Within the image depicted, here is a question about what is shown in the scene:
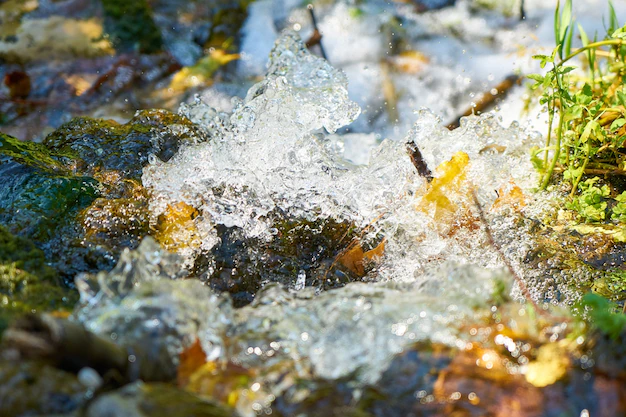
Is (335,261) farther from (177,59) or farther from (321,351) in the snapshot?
(177,59)

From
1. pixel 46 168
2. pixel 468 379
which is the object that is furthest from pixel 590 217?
pixel 46 168

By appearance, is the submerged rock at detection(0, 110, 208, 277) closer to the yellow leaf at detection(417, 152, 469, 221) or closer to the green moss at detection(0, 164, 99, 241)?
the green moss at detection(0, 164, 99, 241)

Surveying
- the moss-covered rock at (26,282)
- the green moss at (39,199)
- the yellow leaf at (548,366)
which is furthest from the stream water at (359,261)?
the green moss at (39,199)

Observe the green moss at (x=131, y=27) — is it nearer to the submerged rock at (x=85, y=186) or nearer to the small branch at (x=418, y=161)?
the submerged rock at (x=85, y=186)

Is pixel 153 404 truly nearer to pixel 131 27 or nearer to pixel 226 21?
pixel 131 27

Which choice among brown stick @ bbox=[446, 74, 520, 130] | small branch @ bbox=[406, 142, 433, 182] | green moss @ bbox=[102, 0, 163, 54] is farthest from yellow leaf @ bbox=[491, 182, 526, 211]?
green moss @ bbox=[102, 0, 163, 54]

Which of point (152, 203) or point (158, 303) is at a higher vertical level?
point (158, 303)
